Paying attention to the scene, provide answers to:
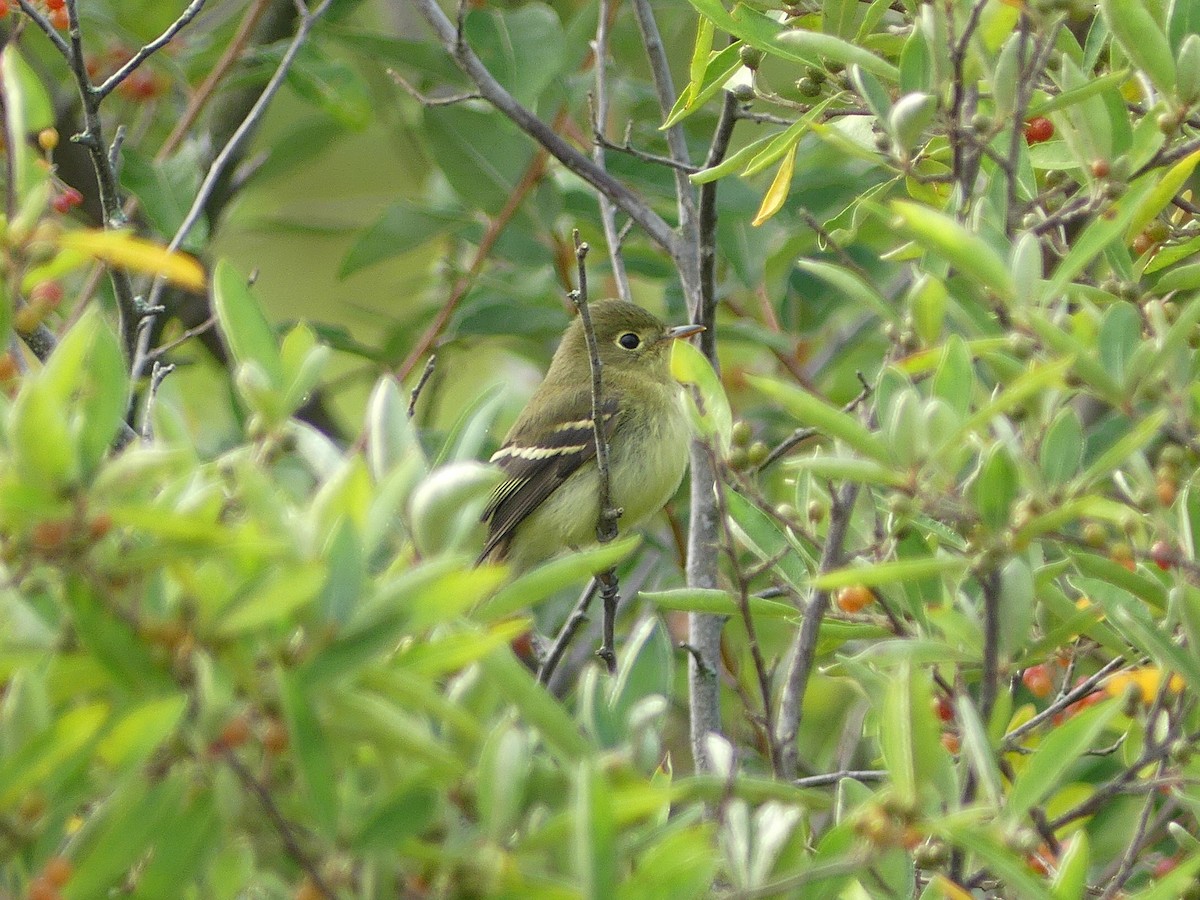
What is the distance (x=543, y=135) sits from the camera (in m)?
4.34

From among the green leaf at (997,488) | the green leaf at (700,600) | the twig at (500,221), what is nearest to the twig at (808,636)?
the green leaf at (700,600)

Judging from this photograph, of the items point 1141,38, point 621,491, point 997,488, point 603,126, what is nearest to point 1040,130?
point 1141,38

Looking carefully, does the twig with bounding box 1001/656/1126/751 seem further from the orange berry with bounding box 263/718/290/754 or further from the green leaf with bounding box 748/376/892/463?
the orange berry with bounding box 263/718/290/754

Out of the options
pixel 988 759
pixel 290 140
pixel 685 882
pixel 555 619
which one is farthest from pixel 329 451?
pixel 290 140

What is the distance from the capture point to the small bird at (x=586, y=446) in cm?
582

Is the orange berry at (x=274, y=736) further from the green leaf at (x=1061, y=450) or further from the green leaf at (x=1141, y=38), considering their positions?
the green leaf at (x=1141, y=38)

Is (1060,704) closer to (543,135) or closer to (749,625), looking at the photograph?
(749,625)

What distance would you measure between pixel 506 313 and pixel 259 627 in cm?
396

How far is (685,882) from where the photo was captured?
1885 mm

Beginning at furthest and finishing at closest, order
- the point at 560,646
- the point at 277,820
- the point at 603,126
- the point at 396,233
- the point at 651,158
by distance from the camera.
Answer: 1. the point at 396,233
2. the point at 603,126
3. the point at 651,158
4. the point at 560,646
5. the point at 277,820

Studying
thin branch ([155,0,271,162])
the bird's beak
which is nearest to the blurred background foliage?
the bird's beak

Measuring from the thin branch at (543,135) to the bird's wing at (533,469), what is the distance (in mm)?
1732

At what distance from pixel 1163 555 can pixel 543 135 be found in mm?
2433

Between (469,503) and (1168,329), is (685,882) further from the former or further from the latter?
(1168,329)
